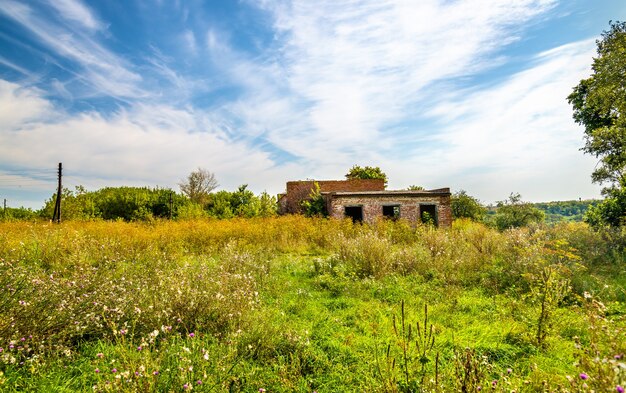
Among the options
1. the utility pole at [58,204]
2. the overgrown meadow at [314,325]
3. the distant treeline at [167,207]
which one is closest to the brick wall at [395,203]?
the distant treeline at [167,207]

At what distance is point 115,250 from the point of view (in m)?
9.15

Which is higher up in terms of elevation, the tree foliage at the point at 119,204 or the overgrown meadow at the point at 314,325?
the tree foliage at the point at 119,204

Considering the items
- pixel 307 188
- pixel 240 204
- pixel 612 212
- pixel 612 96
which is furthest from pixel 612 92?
pixel 240 204

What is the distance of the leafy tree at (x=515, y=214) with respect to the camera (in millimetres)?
23667

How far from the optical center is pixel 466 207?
2872 centimetres

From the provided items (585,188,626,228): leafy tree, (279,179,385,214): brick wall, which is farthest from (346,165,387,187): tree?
(585,188,626,228): leafy tree

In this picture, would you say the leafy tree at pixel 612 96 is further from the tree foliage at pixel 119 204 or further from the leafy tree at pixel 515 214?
the tree foliage at pixel 119 204

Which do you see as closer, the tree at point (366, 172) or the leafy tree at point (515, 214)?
the leafy tree at point (515, 214)

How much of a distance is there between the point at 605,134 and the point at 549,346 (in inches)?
444

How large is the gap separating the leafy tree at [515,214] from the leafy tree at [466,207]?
3128 mm

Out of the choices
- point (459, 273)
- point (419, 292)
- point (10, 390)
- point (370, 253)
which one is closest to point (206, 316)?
point (10, 390)

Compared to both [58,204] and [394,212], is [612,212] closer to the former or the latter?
[394,212]

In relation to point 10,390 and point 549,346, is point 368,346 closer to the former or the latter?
point 549,346

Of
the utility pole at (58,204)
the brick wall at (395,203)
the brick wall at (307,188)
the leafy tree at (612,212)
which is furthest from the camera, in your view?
the brick wall at (307,188)
